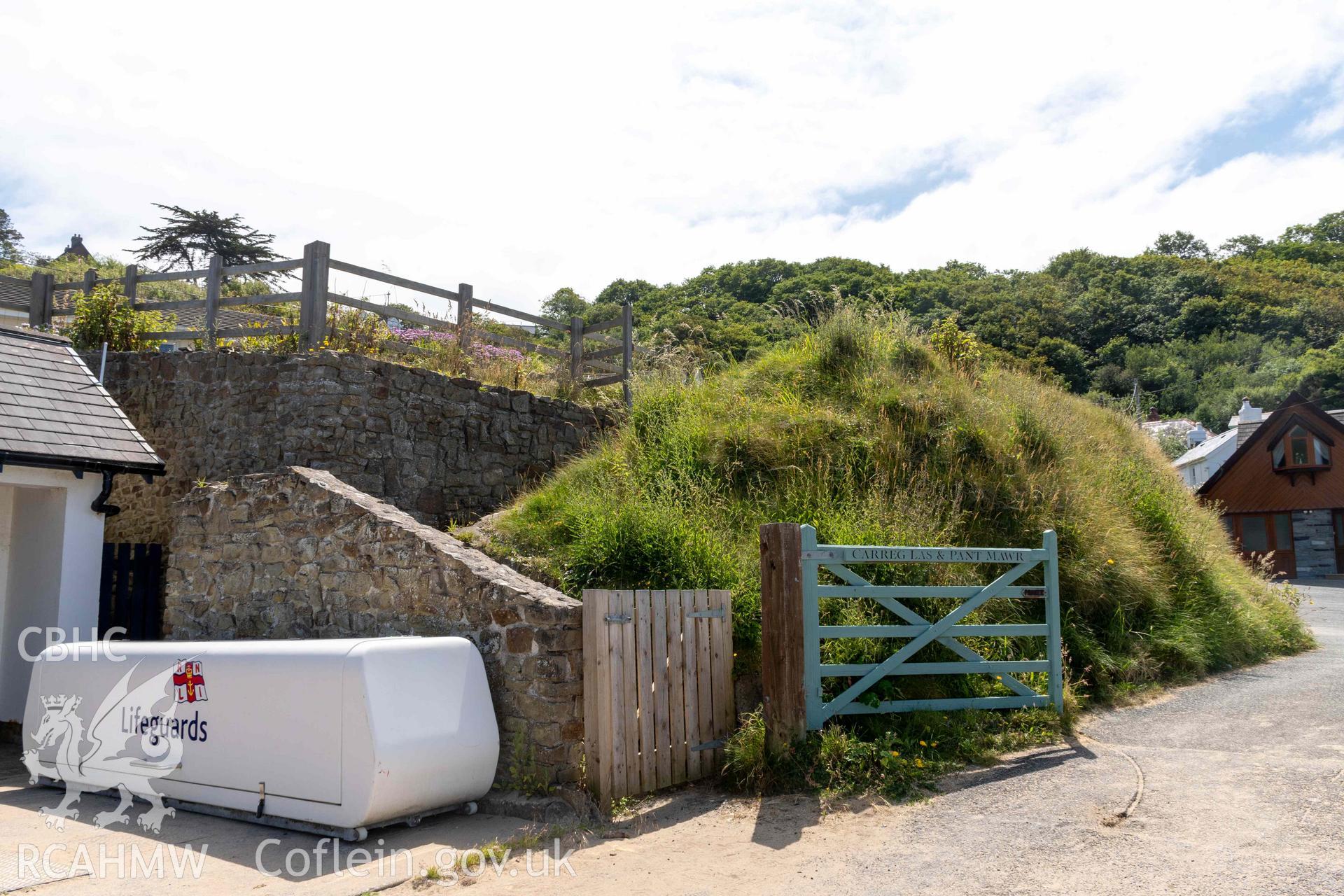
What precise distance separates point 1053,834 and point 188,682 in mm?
5746

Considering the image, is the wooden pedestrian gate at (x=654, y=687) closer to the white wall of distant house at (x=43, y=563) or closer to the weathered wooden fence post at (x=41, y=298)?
the white wall of distant house at (x=43, y=563)

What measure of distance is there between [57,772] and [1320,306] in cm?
7092

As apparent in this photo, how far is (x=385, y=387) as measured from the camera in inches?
453

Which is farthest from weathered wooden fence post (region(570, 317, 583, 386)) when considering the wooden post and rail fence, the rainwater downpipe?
the rainwater downpipe

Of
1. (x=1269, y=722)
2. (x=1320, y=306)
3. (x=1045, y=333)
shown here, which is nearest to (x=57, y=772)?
(x=1269, y=722)

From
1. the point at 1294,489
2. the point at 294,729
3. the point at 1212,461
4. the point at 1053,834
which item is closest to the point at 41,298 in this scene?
the point at 294,729

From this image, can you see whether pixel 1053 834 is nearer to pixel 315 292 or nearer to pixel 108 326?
pixel 315 292

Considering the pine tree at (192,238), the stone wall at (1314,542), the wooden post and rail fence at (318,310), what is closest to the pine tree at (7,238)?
the pine tree at (192,238)

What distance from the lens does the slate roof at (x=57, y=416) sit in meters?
9.14

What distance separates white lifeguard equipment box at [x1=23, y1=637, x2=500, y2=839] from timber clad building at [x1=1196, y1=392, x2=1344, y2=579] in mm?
32543

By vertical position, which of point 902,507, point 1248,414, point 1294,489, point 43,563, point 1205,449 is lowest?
point 43,563

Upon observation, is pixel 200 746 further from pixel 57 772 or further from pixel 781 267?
pixel 781 267

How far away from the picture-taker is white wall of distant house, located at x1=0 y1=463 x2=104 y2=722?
947 cm

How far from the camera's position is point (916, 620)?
7.32 meters
